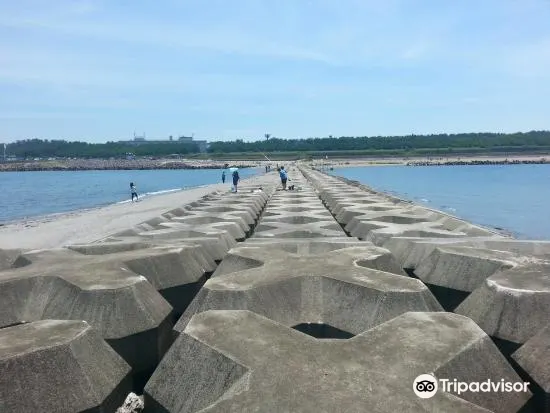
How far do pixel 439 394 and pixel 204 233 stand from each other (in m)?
8.99

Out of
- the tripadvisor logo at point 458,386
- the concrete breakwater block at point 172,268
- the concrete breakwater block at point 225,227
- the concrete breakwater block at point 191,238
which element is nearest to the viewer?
the tripadvisor logo at point 458,386

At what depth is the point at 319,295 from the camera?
6871 millimetres

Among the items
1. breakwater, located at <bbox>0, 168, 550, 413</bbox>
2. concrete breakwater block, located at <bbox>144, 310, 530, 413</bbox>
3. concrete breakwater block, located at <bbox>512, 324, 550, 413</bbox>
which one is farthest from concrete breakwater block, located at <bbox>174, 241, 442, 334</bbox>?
concrete breakwater block, located at <bbox>512, 324, 550, 413</bbox>

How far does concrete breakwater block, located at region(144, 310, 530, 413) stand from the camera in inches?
154

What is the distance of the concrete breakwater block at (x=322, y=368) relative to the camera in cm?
390

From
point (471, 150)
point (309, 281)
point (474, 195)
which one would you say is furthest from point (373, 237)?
point (471, 150)

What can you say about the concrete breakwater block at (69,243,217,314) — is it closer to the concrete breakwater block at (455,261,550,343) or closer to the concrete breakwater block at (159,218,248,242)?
the concrete breakwater block at (159,218,248,242)

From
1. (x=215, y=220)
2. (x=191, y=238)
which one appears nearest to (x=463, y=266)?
(x=191, y=238)

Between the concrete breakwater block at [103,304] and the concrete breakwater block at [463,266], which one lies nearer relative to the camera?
the concrete breakwater block at [103,304]

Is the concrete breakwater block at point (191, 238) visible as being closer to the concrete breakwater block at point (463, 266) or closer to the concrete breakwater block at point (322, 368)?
the concrete breakwater block at point (463, 266)

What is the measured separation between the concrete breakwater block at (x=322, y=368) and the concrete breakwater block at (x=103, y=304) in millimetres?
1454

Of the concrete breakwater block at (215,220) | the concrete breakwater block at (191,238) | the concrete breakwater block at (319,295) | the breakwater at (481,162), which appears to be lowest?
the breakwater at (481,162)

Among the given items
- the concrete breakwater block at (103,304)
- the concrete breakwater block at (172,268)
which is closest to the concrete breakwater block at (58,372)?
the concrete breakwater block at (103,304)

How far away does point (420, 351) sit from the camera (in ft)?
15.4
